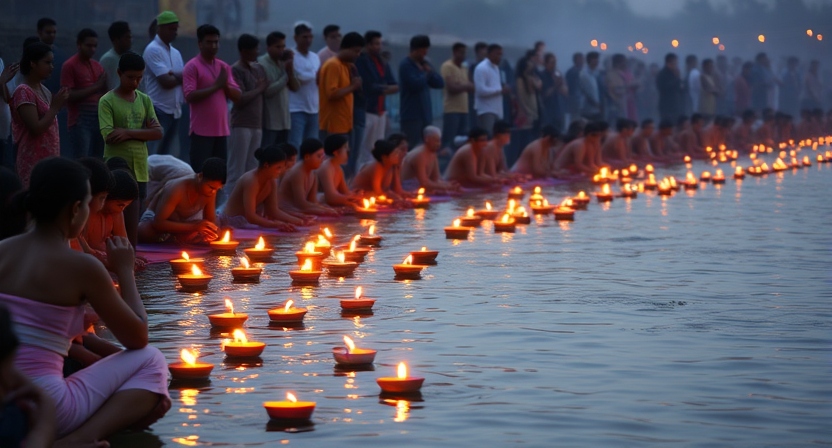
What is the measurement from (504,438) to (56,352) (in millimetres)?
1529

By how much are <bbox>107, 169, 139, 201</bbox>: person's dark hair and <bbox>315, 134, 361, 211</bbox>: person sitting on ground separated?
5177 millimetres

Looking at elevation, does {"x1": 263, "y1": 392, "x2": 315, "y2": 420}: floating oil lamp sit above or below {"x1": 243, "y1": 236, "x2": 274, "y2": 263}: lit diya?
below

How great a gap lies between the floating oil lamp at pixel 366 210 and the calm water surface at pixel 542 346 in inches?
80.4

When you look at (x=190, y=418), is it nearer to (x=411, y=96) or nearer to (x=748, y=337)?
(x=748, y=337)

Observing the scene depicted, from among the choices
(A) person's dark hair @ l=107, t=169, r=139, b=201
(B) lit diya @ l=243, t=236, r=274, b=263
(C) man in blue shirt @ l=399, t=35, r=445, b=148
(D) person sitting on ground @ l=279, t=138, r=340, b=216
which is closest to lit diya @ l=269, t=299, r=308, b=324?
(A) person's dark hair @ l=107, t=169, r=139, b=201

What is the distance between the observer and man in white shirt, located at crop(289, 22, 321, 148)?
14.0 m

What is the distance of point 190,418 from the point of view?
16.5ft

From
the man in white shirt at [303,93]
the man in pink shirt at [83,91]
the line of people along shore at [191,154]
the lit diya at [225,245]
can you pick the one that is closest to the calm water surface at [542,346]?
the lit diya at [225,245]

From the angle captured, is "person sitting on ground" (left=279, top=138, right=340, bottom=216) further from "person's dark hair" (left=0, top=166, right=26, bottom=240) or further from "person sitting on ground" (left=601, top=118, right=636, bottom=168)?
"person sitting on ground" (left=601, top=118, right=636, bottom=168)

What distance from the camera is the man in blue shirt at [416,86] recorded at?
52.4 feet

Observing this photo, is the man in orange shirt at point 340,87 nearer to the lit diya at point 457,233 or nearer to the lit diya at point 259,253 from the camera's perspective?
the lit diya at point 457,233

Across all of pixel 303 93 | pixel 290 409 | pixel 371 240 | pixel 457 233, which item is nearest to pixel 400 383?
pixel 290 409

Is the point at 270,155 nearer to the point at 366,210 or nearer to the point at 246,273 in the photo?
the point at 366,210

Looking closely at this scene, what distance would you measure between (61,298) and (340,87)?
10031mm
